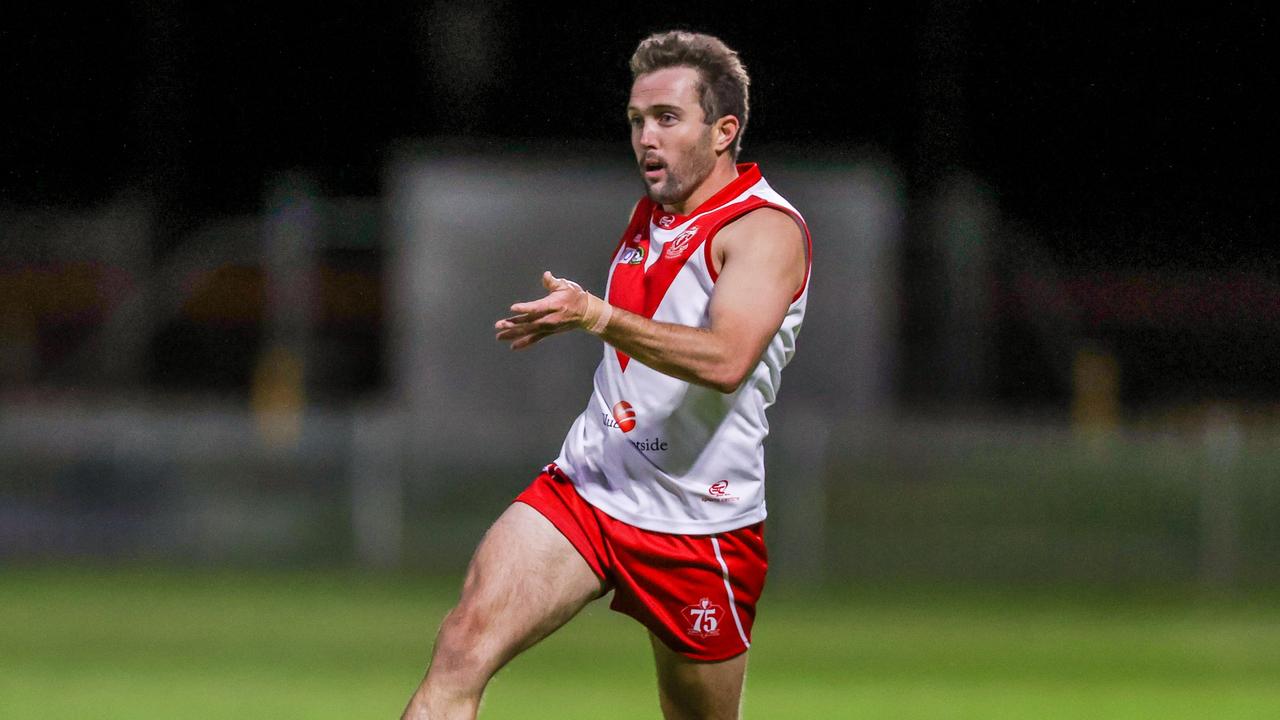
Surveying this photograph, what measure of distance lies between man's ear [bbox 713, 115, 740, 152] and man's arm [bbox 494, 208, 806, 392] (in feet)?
1.10

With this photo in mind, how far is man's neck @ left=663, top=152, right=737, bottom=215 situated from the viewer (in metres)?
5.42

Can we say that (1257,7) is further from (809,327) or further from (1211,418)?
(809,327)

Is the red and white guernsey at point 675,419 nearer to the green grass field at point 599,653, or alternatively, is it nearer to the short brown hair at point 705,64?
the short brown hair at point 705,64

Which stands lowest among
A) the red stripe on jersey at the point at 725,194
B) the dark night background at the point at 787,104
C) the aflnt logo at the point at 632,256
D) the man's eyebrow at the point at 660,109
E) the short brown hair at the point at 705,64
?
the aflnt logo at the point at 632,256

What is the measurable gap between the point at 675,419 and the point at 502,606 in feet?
2.70

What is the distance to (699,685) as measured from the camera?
544cm

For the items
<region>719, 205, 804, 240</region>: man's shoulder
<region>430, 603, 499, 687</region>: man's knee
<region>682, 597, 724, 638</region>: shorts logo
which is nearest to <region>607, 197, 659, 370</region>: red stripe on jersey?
<region>719, 205, 804, 240</region>: man's shoulder

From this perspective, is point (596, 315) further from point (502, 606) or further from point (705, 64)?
point (705, 64)

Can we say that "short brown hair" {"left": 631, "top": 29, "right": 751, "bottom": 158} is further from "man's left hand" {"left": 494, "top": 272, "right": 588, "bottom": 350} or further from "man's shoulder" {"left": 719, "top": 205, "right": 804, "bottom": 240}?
"man's left hand" {"left": 494, "top": 272, "right": 588, "bottom": 350}

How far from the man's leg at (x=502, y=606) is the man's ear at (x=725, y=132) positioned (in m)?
1.30

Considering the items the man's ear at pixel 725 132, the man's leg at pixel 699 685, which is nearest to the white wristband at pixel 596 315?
the man's ear at pixel 725 132

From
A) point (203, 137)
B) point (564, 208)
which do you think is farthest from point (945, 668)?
point (203, 137)

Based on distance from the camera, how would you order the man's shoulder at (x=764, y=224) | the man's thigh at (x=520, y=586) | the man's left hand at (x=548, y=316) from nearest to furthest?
the man's left hand at (x=548, y=316) → the man's thigh at (x=520, y=586) → the man's shoulder at (x=764, y=224)

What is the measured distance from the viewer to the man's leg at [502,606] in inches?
192
